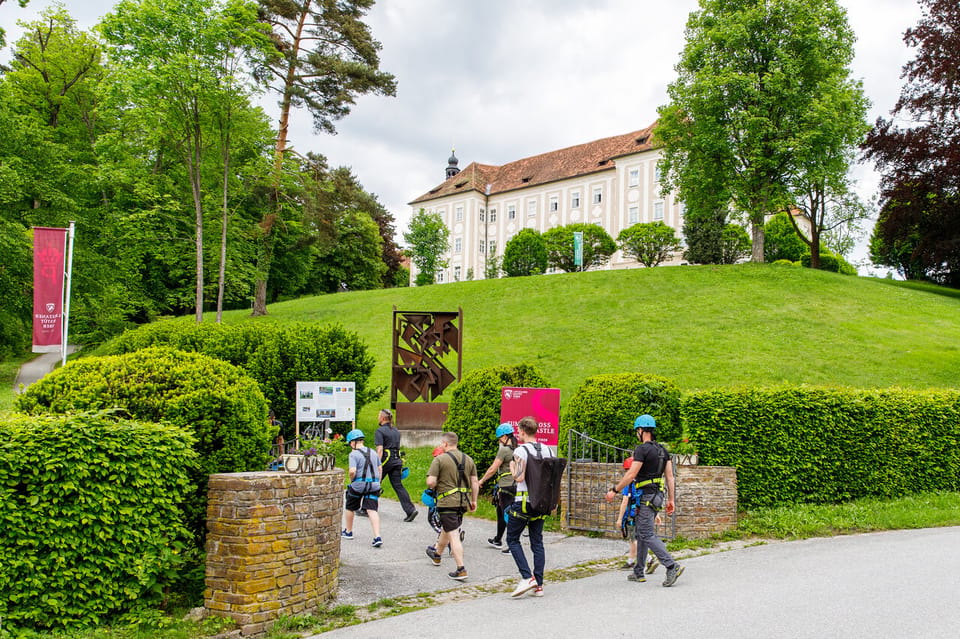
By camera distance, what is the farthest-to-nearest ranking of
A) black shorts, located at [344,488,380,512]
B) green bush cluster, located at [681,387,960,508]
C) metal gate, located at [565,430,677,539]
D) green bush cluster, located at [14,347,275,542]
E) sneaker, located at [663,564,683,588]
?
green bush cluster, located at [681,387,960,508]
metal gate, located at [565,430,677,539]
black shorts, located at [344,488,380,512]
sneaker, located at [663,564,683,588]
green bush cluster, located at [14,347,275,542]

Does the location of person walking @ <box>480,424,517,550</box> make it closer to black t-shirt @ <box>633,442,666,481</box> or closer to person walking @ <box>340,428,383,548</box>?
black t-shirt @ <box>633,442,666,481</box>

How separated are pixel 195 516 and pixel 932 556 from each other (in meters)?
8.72

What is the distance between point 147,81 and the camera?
989 inches

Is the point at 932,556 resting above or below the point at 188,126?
below

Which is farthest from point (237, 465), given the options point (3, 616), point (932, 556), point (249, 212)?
point (249, 212)

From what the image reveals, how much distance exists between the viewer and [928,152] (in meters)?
28.8

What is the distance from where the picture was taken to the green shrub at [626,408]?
11508mm

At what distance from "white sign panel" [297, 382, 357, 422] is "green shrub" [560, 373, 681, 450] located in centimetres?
597

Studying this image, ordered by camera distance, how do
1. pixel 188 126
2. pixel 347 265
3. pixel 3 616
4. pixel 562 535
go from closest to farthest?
pixel 3 616 → pixel 562 535 → pixel 188 126 → pixel 347 265

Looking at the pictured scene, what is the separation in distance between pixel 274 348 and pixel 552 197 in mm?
63477

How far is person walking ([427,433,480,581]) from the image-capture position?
25.1 ft

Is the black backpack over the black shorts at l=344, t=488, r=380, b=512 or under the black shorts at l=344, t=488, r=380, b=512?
over

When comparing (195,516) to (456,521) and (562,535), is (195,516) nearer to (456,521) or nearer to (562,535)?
(456,521)

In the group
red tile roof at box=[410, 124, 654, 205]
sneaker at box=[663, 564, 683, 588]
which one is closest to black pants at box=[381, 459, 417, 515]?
sneaker at box=[663, 564, 683, 588]
